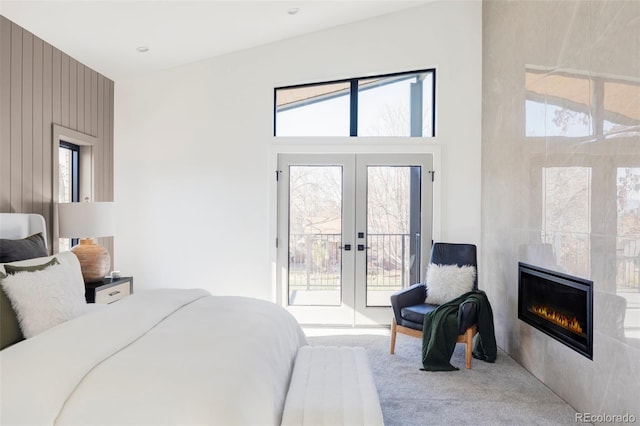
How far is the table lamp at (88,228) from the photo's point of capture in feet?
12.5

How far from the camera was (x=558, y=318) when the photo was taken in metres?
3.14

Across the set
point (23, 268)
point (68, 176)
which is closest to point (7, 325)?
point (23, 268)

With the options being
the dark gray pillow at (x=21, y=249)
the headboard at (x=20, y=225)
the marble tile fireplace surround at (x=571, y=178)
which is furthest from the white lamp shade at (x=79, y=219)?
the marble tile fireplace surround at (x=571, y=178)

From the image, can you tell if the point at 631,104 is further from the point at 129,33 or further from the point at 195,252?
the point at 195,252

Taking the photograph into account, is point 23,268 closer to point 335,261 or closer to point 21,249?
point 21,249

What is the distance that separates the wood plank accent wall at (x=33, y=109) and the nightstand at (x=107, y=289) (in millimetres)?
623

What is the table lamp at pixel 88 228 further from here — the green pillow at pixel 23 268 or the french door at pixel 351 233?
the french door at pixel 351 233

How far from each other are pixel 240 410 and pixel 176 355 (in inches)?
15.2

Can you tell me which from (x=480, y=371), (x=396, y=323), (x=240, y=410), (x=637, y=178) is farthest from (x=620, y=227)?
(x=240, y=410)

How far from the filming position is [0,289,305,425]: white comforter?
157cm

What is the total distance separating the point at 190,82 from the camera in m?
4.99

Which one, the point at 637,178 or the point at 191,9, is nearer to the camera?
the point at 637,178

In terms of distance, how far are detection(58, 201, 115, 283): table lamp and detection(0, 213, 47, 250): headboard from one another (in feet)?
0.90

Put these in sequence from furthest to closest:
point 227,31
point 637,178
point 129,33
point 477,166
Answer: point 477,166, point 227,31, point 129,33, point 637,178
